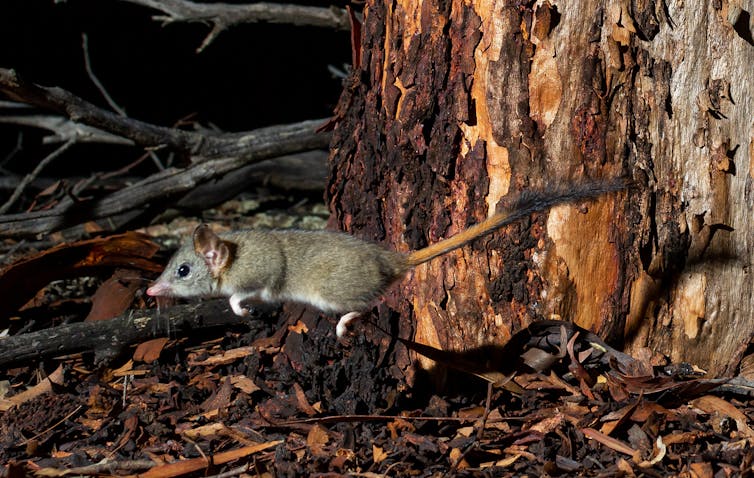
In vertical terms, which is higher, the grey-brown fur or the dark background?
the dark background

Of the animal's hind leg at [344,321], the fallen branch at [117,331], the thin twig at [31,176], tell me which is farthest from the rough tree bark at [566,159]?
the thin twig at [31,176]

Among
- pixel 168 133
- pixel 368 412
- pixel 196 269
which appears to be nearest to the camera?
pixel 368 412

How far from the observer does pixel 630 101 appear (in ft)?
11.6

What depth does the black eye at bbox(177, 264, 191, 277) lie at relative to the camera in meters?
4.17

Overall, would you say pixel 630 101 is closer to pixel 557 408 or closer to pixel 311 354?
pixel 557 408

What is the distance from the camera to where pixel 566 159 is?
3529 mm

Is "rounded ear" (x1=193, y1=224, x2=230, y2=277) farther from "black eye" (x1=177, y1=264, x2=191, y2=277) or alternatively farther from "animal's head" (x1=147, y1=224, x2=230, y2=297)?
"black eye" (x1=177, y1=264, x2=191, y2=277)

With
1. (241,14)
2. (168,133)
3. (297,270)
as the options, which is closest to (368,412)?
(297,270)

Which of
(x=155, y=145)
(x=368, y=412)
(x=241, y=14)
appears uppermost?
(x=241, y=14)

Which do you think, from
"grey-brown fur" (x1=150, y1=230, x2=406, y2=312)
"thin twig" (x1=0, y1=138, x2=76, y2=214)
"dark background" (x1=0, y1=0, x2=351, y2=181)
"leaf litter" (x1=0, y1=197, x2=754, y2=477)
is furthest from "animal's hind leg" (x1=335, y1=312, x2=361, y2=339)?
Result: "dark background" (x1=0, y1=0, x2=351, y2=181)

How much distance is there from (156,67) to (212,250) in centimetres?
568

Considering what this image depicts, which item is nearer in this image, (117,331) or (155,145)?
(117,331)

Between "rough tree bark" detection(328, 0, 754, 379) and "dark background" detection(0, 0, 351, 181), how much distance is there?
5024mm

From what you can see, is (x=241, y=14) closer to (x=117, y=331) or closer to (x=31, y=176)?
(x=31, y=176)
